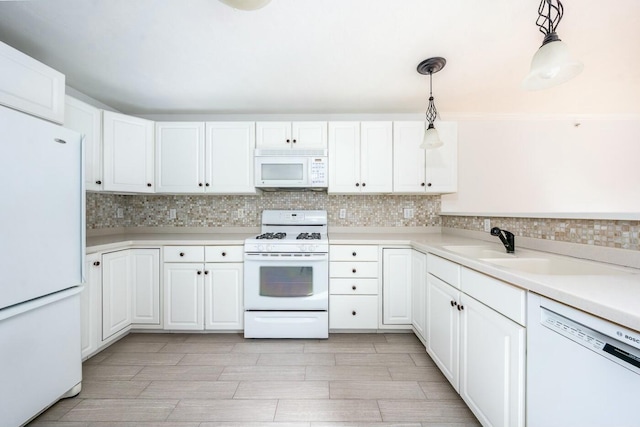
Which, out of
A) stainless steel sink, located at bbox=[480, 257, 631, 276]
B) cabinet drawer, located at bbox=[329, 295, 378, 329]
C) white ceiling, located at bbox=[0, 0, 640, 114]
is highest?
white ceiling, located at bbox=[0, 0, 640, 114]

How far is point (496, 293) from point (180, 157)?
2.85m

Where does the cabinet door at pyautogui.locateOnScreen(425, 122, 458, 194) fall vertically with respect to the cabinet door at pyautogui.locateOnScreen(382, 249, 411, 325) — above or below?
above

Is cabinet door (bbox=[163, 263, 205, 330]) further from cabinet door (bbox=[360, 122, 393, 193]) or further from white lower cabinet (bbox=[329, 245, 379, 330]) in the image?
cabinet door (bbox=[360, 122, 393, 193])

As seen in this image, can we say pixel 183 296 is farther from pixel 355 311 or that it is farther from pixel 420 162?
pixel 420 162

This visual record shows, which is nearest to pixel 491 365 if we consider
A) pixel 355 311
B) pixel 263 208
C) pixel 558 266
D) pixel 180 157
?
pixel 558 266

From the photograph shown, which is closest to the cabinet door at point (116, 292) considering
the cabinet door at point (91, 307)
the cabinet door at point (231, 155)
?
the cabinet door at point (91, 307)

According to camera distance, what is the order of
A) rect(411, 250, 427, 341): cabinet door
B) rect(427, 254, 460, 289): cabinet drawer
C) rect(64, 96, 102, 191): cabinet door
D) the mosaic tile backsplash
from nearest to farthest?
rect(427, 254, 460, 289): cabinet drawer, rect(64, 96, 102, 191): cabinet door, rect(411, 250, 427, 341): cabinet door, the mosaic tile backsplash

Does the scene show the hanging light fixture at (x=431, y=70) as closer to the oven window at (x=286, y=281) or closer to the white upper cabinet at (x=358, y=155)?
the white upper cabinet at (x=358, y=155)

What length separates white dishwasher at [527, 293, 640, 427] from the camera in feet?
2.26

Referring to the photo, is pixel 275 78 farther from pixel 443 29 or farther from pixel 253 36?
pixel 443 29

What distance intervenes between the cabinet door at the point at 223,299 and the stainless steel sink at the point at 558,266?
1.97 m

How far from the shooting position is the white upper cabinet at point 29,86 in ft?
4.29

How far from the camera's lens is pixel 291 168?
2584 mm

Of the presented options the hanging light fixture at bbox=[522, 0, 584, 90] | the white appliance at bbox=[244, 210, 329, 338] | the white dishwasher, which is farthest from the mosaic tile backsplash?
the white dishwasher
